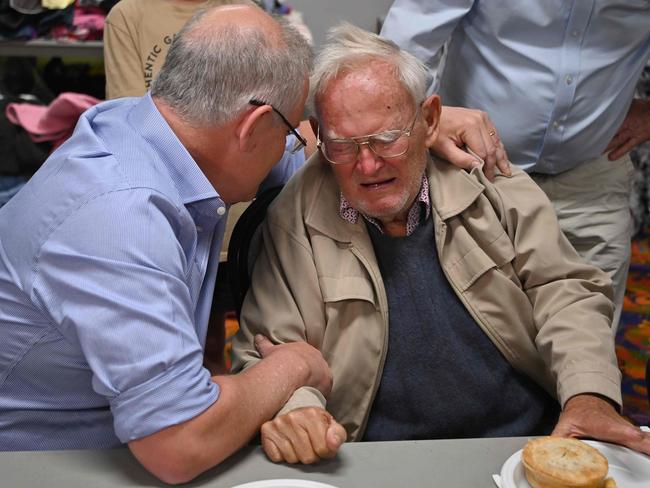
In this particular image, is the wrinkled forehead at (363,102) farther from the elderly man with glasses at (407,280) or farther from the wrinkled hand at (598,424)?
the wrinkled hand at (598,424)

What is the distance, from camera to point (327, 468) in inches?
51.9

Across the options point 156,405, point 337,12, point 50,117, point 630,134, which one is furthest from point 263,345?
point 337,12

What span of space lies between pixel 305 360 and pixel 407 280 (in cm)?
39

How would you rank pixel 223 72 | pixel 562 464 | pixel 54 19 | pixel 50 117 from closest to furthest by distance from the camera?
1. pixel 562 464
2. pixel 223 72
3. pixel 50 117
4. pixel 54 19

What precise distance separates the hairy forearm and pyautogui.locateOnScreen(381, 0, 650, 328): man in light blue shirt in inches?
39.9

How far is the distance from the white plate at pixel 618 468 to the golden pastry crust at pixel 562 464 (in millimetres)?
21

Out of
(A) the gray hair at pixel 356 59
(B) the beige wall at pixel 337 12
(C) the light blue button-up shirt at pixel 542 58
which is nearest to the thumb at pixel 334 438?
(A) the gray hair at pixel 356 59

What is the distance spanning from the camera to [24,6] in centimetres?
363

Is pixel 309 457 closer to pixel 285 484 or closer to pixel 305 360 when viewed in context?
pixel 285 484

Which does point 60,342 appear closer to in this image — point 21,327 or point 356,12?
point 21,327

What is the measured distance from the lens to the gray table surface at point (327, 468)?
1.26 meters

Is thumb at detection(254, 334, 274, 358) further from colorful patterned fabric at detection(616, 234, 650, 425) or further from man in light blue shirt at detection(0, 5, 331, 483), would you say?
colorful patterned fabric at detection(616, 234, 650, 425)

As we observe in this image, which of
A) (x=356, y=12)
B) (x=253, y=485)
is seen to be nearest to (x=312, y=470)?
(x=253, y=485)

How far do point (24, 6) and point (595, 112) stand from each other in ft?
8.98
